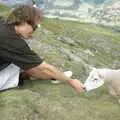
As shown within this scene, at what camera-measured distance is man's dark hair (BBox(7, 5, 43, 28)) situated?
38.8ft

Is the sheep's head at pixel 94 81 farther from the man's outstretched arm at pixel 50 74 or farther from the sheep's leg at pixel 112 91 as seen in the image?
the sheep's leg at pixel 112 91

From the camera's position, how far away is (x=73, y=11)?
164 metres

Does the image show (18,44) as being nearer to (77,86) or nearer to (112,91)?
(77,86)

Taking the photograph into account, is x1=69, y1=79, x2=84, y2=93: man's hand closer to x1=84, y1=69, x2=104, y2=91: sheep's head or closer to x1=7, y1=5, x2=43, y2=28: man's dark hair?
x1=84, y1=69, x2=104, y2=91: sheep's head

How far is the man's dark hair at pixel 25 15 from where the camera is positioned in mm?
11828

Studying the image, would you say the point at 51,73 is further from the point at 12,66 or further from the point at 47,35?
the point at 47,35

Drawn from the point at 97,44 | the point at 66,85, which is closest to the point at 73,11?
the point at 97,44

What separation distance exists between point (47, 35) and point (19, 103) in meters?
13.6

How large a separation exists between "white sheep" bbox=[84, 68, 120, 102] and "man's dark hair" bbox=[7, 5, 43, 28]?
2078 mm

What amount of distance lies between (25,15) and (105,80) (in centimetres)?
283

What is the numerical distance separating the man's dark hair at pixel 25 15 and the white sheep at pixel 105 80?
6.82ft

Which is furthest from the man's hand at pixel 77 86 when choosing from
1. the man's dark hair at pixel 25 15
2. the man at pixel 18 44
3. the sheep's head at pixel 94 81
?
the man's dark hair at pixel 25 15

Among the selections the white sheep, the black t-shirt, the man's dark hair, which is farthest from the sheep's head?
the man's dark hair

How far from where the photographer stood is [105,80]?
1282cm
